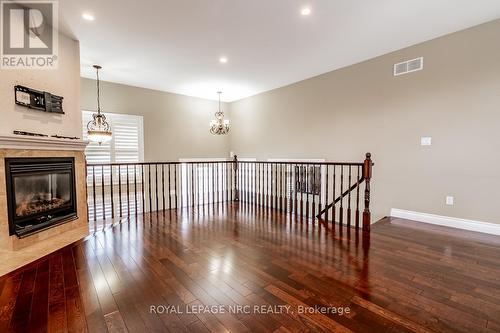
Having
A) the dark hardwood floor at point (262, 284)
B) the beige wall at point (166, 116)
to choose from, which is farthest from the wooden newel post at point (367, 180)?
the beige wall at point (166, 116)

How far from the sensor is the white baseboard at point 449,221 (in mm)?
3338

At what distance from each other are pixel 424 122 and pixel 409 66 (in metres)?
0.97


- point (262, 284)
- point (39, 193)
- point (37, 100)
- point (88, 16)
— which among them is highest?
point (88, 16)

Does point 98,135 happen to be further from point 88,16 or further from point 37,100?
point 88,16

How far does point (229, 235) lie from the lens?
3.47 meters

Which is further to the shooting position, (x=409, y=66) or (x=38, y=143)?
(x=409, y=66)

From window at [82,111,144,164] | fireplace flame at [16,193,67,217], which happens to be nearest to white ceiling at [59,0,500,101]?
window at [82,111,144,164]

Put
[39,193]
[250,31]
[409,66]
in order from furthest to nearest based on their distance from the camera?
[409,66], [250,31], [39,193]

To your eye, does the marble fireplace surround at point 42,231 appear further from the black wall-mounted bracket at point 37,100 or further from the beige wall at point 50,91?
the black wall-mounted bracket at point 37,100

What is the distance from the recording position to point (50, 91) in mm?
3291

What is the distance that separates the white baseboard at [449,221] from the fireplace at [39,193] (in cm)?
527

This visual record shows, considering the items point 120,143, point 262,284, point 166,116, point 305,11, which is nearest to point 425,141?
point 305,11

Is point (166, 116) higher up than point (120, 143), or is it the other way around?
point (166, 116)

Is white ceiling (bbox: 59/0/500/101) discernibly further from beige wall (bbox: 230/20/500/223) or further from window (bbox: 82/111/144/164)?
window (bbox: 82/111/144/164)
